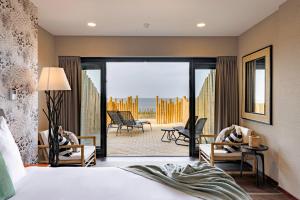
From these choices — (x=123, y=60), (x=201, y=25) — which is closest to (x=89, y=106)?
(x=123, y=60)

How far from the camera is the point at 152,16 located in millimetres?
3561

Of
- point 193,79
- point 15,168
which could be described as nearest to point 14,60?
point 15,168

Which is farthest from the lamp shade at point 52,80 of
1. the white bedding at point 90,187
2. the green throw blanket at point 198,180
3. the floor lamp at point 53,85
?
the green throw blanket at point 198,180

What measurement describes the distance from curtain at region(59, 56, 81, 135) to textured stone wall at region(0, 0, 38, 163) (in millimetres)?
1498

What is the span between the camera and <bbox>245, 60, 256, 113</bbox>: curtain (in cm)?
412

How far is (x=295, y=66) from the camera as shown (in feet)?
9.26

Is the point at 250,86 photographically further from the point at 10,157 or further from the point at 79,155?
the point at 10,157

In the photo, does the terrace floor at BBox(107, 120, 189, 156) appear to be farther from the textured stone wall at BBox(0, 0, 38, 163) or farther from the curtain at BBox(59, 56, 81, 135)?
the textured stone wall at BBox(0, 0, 38, 163)

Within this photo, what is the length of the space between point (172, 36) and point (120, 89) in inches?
211

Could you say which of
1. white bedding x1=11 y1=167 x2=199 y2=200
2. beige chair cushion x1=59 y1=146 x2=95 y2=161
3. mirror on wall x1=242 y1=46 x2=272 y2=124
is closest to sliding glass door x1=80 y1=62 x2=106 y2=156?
beige chair cushion x1=59 y1=146 x2=95 y2=161

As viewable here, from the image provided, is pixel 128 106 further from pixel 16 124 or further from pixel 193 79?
pixel 16 124

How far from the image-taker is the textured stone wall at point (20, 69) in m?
2.38

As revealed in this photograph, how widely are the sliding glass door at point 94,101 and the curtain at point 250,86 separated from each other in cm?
308

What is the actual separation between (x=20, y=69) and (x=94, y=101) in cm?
223
